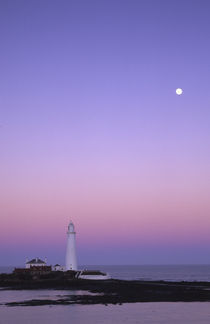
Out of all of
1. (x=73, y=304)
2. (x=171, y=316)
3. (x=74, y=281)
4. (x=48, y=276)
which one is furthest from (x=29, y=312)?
(x=48, y=276)

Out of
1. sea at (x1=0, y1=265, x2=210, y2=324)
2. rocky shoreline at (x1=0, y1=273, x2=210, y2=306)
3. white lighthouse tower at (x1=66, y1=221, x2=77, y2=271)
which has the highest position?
white lighthouse tower at (x1=66, y1=221, x2=77, y2=271)

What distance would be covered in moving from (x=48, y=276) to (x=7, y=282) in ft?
27.7

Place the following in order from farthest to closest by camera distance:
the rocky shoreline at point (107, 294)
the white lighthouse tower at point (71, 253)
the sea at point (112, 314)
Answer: the white lighthouse tower at point (71, 253) → the rocky shoreline at point (107, 294) → the sea at point (112, 314)

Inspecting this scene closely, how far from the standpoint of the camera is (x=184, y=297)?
66.2 metres

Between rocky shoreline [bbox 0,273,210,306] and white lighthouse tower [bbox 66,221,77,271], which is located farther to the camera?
white lighthouse tower [bbox 66,221,77,271]

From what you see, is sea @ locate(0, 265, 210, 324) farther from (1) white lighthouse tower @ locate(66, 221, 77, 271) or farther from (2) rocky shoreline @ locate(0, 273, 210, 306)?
(1) white lighthouse tower @ locate(66, 221, 77, 271)

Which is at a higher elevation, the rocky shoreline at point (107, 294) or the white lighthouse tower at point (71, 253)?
the white lighthouse tower at point (71, 253)

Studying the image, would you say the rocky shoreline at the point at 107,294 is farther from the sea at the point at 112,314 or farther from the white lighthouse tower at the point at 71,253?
the white lighthouse tower at the point at 71,253

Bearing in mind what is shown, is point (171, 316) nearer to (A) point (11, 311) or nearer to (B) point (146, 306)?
(B) point (146, 306)

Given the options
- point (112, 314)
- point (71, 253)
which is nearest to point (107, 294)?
point (112, 314)

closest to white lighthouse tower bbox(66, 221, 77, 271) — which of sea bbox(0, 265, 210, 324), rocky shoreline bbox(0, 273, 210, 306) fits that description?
rocky shoreline bbox(0, 273, 210, 306)

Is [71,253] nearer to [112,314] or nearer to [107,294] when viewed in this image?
[107,294]

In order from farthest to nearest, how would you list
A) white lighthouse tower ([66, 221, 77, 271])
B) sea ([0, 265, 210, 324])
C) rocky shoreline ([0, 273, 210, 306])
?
white lighthouse tower ([66, 221, 77, 271]) → rocky shoreline ([0, 273, 210, 306]) → sea ([0, 265, 210, 324])

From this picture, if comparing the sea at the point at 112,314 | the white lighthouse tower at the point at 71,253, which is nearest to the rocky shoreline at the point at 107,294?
the sea at the point at 112,314
